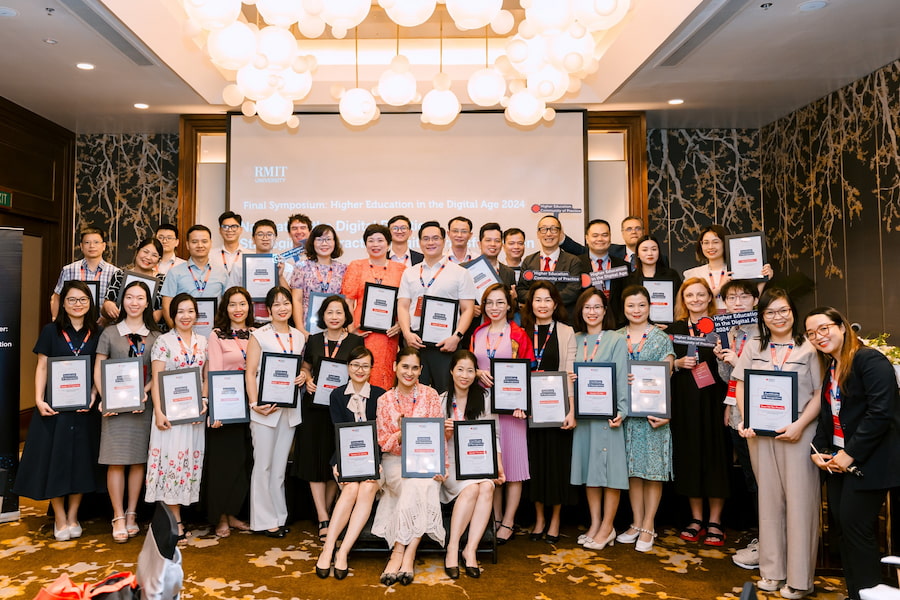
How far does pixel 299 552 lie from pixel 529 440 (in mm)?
1588

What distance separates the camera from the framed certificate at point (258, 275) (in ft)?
16.6

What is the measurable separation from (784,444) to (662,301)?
1501 millimetres

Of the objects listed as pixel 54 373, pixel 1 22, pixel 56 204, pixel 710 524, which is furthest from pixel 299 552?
pixel 56 204

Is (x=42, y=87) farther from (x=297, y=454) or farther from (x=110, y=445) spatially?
(x=297, y=454)

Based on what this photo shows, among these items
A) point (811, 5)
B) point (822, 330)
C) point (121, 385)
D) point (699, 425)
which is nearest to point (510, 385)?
point (699, 425)

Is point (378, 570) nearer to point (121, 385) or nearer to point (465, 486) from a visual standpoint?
point (465, 486)

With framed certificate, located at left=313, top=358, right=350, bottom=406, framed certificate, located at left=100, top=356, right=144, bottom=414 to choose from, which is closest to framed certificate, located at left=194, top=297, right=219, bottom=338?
framed certificate, located at left=100, top=356, right=144, bottom=414

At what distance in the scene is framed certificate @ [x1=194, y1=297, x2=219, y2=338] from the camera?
192 inches

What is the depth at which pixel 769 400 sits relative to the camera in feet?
11.3

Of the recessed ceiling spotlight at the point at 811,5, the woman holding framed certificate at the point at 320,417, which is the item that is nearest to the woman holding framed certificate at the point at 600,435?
the woman holding framed certificate at the point at 320,417

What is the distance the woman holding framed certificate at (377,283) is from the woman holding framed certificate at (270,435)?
1.65ft

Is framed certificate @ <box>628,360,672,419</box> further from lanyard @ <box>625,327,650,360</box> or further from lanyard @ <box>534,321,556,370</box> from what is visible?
lanyard @ <box>534,321,556,370</box>

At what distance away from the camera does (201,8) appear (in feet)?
12.6

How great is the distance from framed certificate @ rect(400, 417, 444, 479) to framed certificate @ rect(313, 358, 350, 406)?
671mm
